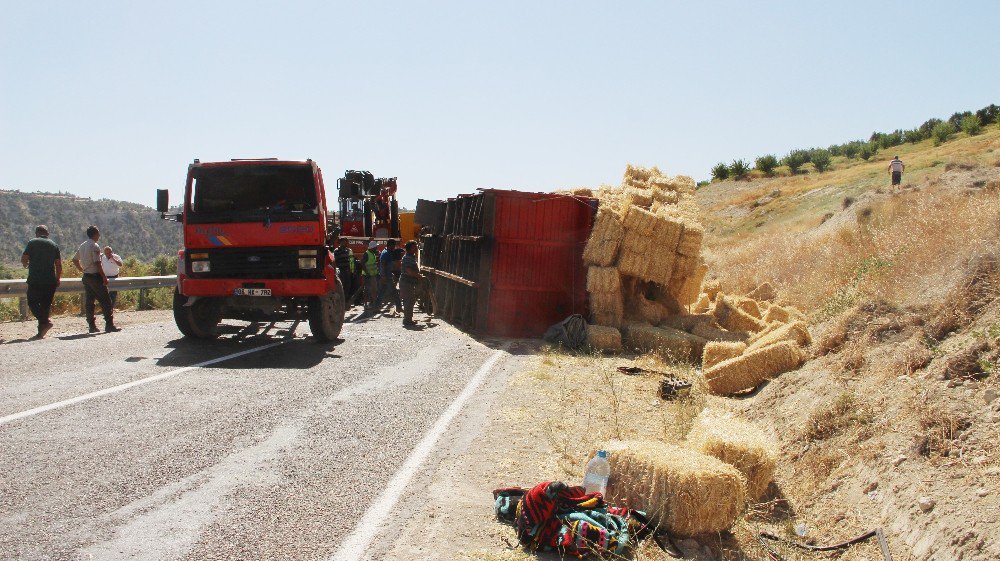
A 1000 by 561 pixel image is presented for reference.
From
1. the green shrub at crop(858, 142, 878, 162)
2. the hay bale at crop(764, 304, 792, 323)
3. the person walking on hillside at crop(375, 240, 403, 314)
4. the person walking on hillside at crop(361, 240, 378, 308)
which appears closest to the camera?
the hay bale at crop(764, 304, 792, 323)

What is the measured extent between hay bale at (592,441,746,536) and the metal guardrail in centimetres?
1339

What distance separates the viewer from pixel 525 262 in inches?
631

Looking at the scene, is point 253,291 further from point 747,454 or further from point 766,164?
point 766,164

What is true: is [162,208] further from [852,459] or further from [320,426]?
[852,459]

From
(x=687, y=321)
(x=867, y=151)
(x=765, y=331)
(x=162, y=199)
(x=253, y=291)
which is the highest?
(x=867, y=151)

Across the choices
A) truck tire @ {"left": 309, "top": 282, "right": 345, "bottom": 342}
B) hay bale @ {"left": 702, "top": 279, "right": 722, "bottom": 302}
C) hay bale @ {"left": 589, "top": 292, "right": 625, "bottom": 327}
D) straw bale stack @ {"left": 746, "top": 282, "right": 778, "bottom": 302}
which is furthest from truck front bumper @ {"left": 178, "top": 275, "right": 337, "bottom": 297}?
straw bale stack @ {"left": 746, "top": 282, "right": 778, "bottom": 302}

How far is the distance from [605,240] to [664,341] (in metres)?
2.36

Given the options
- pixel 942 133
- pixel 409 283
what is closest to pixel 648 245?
pixel 409 283

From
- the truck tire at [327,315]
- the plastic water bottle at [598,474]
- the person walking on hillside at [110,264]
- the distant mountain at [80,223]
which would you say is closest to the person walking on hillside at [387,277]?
the truck tire at [327,315]

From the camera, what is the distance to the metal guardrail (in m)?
16.3

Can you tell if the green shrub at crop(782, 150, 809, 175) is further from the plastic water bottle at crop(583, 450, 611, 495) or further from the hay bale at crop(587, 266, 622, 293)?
the plastic water bottle at crop(583, 450, 611, 495)

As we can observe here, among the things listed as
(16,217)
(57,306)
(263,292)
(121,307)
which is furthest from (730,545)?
(16,217)

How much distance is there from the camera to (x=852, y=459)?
6000mm

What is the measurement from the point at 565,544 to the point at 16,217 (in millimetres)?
99032
